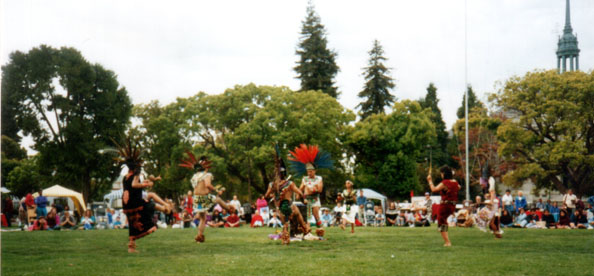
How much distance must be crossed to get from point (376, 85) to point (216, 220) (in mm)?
35185

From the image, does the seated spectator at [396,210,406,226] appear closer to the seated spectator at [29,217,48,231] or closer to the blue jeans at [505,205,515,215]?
the blue jeans at [505,205,515,215]

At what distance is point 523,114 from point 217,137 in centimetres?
2521

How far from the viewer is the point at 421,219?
29312 mm

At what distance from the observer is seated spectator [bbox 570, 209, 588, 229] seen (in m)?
25.7

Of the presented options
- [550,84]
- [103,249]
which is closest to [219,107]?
[550,84]

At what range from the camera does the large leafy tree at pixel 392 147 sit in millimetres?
54750

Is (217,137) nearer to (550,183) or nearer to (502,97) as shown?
(502,97)

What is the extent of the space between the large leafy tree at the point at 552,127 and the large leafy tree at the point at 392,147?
10218 mm

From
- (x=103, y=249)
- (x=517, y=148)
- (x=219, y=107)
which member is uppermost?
(x=219, y=107)

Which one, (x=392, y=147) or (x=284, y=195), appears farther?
(x=392, y=147)

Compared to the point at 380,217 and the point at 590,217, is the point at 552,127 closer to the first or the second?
the point at 590,217

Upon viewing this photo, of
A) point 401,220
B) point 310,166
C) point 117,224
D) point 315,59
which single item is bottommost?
point 117,224

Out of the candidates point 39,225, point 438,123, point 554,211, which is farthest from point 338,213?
point 438,123

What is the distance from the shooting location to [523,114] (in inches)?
1799
